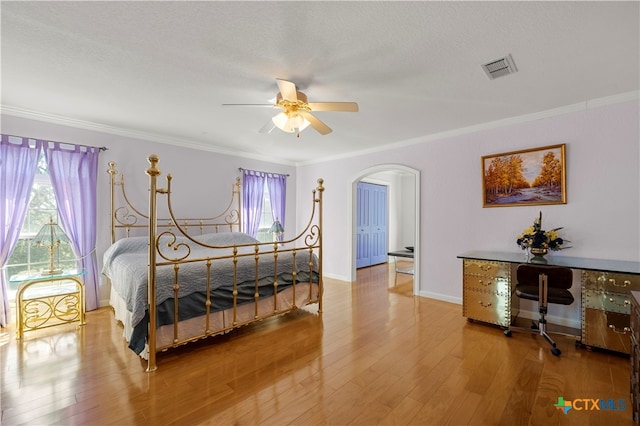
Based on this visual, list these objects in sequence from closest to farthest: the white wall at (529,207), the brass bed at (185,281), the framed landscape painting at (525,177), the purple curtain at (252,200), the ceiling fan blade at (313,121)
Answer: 1. the brass bed at (185,281)
2. the ceiling fan blade at (313,121)
3. the white wall at (529,207)
4. the framed landscape painting at (525,177)
5. the purple curtain at (252,200)

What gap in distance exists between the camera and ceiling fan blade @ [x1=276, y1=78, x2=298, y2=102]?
7.43 ft

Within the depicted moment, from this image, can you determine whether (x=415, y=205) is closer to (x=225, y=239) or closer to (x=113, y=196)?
(x=225, y=239)

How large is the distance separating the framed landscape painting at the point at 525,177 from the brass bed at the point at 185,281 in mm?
2616

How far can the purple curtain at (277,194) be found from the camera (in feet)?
19.7

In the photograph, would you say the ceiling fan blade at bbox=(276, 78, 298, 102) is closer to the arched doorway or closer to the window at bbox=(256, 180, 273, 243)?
the arched doorway

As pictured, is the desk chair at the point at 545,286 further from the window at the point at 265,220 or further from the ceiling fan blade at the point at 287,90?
the window at the point at 265,220

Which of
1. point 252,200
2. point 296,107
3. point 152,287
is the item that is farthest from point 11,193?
point 296,107

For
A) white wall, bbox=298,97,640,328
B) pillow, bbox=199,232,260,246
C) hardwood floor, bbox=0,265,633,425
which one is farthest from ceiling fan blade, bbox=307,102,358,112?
pillow, bbox=199,232,260,246

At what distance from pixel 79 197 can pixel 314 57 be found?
365cm

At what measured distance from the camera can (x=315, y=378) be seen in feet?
7.38

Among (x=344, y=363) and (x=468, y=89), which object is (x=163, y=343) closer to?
(x=344, y=363)

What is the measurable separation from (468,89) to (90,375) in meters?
4.27

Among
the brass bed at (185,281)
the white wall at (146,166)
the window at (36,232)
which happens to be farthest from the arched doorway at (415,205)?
the window at (36,232)

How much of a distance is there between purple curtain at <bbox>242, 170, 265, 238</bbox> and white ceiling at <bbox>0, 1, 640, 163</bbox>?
1.99 meters
